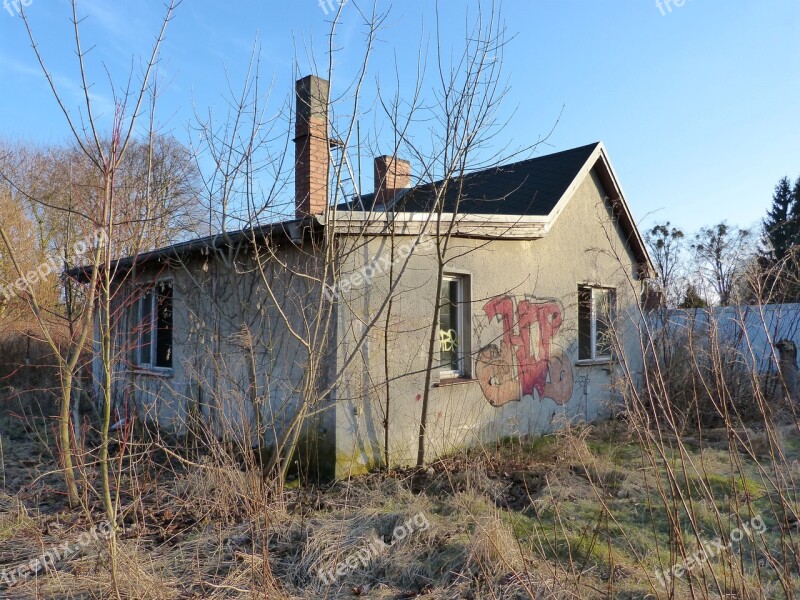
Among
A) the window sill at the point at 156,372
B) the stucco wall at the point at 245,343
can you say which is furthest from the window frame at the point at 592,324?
the window sill at the point at 156,372

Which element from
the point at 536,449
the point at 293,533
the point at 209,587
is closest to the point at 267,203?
the point at 293,533

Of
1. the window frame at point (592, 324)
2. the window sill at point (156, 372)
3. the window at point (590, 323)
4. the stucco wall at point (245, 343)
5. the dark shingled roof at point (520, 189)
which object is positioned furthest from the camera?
the window at point (590, 323)

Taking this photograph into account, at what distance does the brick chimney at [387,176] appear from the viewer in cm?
615

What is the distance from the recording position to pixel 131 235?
5.29 metres

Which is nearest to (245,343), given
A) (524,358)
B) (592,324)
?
(524,358)

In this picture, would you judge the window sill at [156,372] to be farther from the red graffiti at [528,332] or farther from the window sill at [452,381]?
the red graffiti at [528,332]

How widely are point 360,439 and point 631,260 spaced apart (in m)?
7.65

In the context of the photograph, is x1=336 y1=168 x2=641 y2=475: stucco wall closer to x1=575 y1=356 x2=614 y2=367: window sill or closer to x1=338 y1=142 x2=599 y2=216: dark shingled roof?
x1=575 y1=356 x2=614 y2=367: window sill

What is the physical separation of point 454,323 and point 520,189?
3.73 m

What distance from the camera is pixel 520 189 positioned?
1077cm

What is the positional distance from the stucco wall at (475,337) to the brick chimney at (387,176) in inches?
31.3

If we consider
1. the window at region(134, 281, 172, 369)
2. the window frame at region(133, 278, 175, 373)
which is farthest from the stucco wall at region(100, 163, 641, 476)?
the window at region(134, 281, 172, 369)

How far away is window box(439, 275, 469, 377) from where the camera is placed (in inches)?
317

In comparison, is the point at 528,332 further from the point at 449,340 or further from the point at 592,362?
the point at 592,362
